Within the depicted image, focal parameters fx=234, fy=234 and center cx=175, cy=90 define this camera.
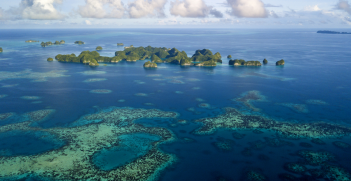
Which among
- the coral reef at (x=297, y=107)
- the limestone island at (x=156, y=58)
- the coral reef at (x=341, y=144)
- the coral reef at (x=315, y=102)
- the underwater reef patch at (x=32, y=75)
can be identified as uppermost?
the limestone island at (x=156, y=58)

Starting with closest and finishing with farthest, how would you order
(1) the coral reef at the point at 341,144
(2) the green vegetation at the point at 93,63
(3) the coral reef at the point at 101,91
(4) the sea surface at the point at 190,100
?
(4) the sea surface at the point at 190,100, (1) the coral reef at the point at 341,144, (3) the coral reef at the point at 101,91, (2) the green vegetation at the point at 93,63

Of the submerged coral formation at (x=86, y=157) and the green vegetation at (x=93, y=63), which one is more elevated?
the green vegetation at (x=93, y=63)

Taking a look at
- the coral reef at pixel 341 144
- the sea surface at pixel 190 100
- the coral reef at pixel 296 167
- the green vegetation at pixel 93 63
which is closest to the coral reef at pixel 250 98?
the sea surface at pixel 190 100

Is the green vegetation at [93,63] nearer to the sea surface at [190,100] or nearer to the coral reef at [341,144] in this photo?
the sea surface at [190,100]

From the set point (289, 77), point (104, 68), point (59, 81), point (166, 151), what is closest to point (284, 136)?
point (166, 151)

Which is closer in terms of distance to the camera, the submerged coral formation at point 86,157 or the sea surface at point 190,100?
the submerged coral formation at point 86,157

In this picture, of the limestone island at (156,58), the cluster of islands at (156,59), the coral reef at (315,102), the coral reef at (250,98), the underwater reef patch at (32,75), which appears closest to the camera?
the coral reef at (315,102)

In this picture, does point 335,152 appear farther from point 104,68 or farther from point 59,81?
point 104,68

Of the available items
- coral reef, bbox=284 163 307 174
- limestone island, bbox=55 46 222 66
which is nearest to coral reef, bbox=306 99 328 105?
coral reef, bbox=284 163 307 174
